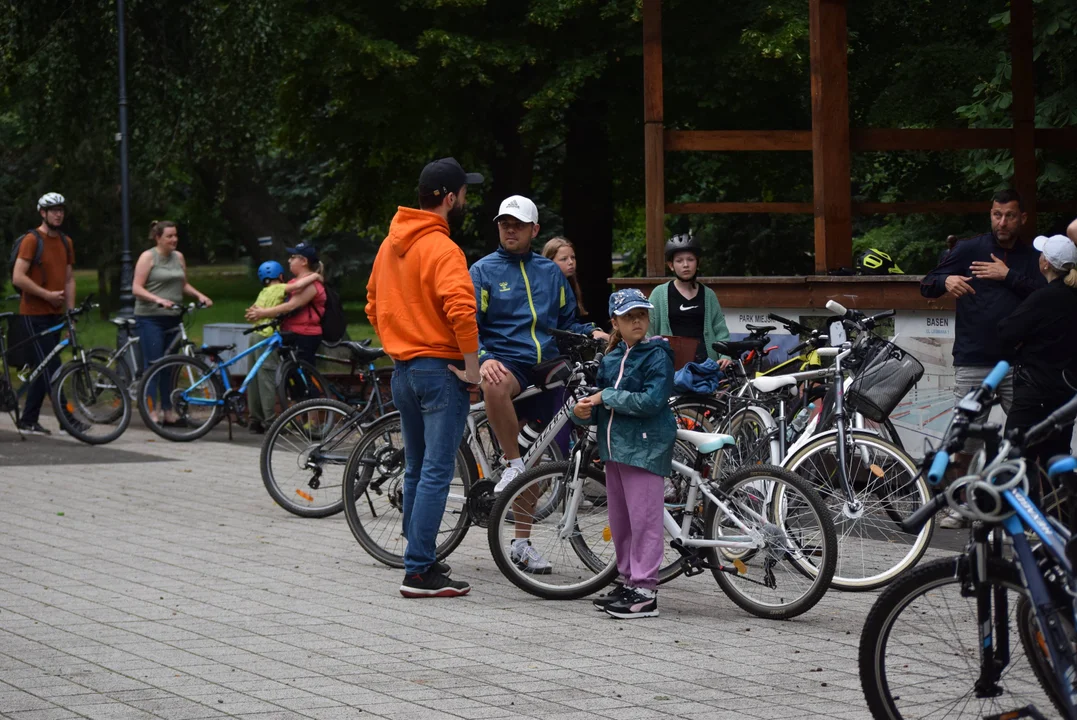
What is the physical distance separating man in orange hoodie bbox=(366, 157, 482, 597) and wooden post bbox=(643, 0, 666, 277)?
479 centimetres

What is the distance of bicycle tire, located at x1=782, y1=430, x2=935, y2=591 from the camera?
25.5 feet

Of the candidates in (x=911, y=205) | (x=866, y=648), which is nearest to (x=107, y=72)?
(x=911, y=205)

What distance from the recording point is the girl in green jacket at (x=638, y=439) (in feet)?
23.4

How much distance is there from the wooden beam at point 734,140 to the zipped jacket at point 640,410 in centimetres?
577

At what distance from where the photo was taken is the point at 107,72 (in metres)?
19.6

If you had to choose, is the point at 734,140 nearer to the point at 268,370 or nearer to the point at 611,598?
the point at 268,370

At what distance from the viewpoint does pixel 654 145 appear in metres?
12.5

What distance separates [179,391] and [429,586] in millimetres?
7260

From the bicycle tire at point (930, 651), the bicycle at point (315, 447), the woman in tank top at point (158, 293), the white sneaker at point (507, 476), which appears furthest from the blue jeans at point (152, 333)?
the bicycle tire at point (930, 651)

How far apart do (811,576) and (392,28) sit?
1372cm

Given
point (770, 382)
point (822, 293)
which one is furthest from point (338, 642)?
point (822, 293)

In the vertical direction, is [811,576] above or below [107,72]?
below

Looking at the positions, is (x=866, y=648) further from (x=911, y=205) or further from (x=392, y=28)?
(x=392, y=28)

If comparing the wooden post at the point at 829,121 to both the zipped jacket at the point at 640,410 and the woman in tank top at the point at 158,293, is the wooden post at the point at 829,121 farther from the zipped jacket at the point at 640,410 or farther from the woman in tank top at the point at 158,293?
the woman in tank top at the point at 158,293
